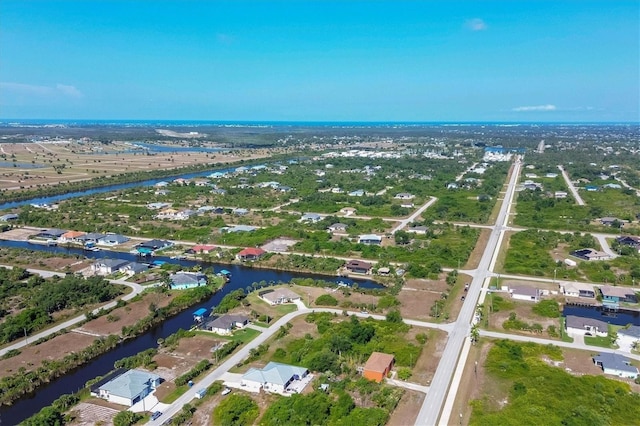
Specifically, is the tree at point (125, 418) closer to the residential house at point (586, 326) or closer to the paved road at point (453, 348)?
the paved road at point (453, 348)

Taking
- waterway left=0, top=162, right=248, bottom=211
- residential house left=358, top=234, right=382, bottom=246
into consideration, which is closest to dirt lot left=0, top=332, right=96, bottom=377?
residential house left=358, top=234, right=382, bottom=246

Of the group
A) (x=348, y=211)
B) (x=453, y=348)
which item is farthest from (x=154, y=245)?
(x=453, y=348)

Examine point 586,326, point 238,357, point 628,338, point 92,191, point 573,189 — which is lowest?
point 238,357

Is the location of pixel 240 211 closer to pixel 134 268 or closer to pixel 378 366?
pixel 134 268

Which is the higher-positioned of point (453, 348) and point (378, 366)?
point (378, 366)

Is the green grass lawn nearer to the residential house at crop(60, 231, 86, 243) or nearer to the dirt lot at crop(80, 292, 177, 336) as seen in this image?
the dirt lot at crop(80, 292, 177, 336)
